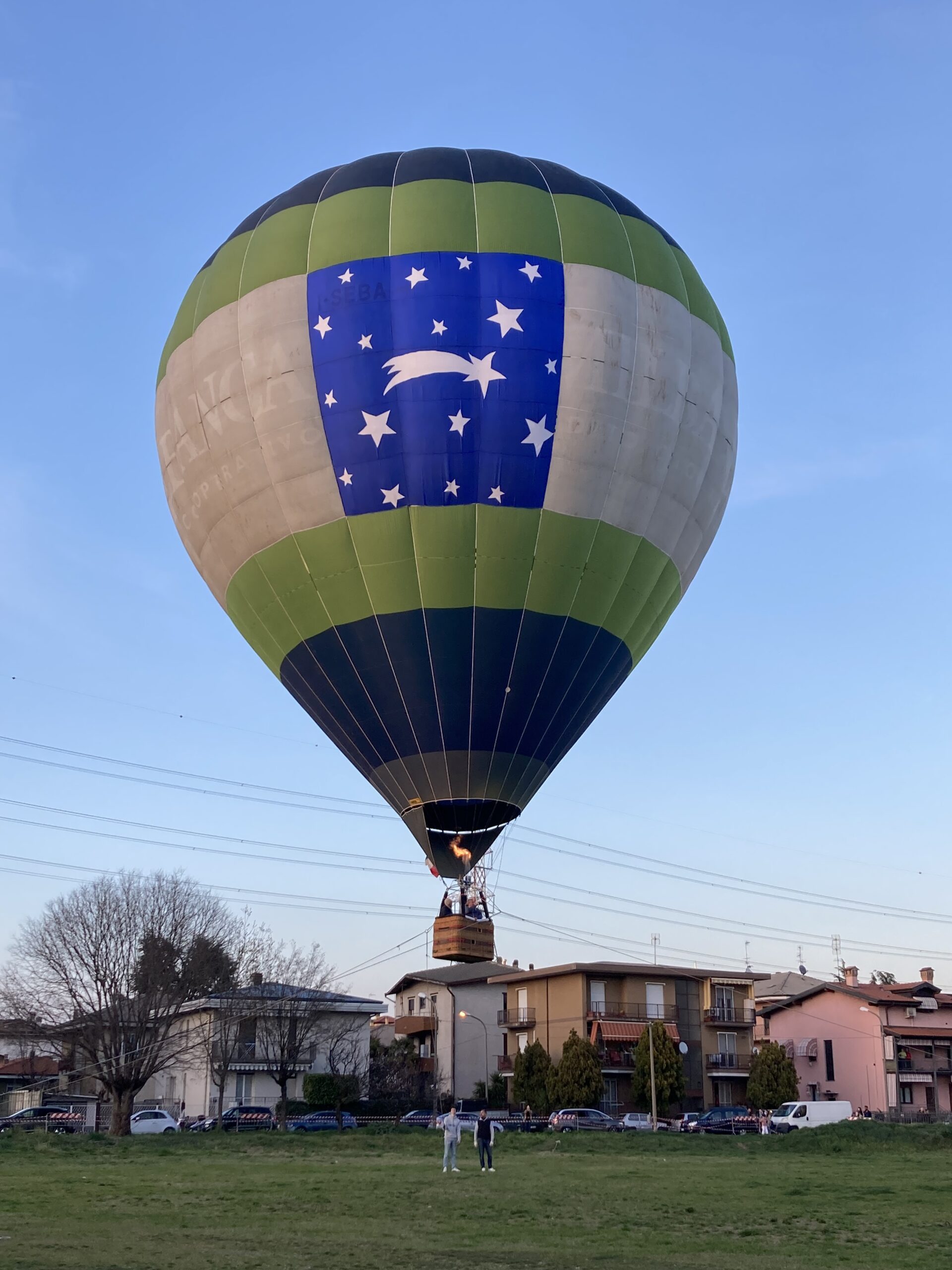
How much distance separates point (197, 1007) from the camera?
5553 centimetres

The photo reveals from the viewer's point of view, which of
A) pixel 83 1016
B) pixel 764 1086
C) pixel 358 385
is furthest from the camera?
pixel 764 1086

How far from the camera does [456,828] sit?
2608 centimetres

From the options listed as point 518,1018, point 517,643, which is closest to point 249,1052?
point 518,1018

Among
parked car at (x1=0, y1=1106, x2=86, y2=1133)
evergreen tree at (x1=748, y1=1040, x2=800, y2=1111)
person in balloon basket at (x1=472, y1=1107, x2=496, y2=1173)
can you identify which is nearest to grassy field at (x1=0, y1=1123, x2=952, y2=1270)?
person in balloon basket at (x1=472, y1=1107, x2=496, y2=1173)

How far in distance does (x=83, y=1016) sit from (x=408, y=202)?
3190 centimetres

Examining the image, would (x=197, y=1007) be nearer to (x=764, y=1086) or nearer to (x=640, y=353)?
(x=764, y=1086)

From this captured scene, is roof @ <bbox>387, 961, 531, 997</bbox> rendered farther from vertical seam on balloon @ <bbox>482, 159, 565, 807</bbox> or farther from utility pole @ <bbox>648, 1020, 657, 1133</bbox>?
vertical seam on balloon @ <bbox>482, 159, 565, 807</bbox>

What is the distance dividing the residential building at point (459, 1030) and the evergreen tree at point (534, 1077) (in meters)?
8.45

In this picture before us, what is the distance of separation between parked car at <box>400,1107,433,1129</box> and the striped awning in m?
8.14

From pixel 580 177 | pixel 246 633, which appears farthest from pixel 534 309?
pixel 246 633

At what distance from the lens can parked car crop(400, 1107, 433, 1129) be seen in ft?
148

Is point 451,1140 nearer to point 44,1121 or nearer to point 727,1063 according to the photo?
point 44,1121

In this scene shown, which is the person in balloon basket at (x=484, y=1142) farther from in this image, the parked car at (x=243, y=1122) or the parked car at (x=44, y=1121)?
the parked car at (x=44, y=1121)

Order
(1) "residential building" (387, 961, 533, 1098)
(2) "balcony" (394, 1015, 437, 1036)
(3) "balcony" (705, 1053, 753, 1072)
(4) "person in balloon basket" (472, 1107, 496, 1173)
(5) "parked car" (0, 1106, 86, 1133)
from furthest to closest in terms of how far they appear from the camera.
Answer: (2) "balcony" (394, 1015, 437, 1036)
(1) "residential building" (387, 961, 533, 1098)
(3) "balcony" (705, 1053, 753, 1072)
(5) "parked car" (0, 1106, 86, 1133)
(4) "person in balloon basket" (472, 1107, 496, 1173)
